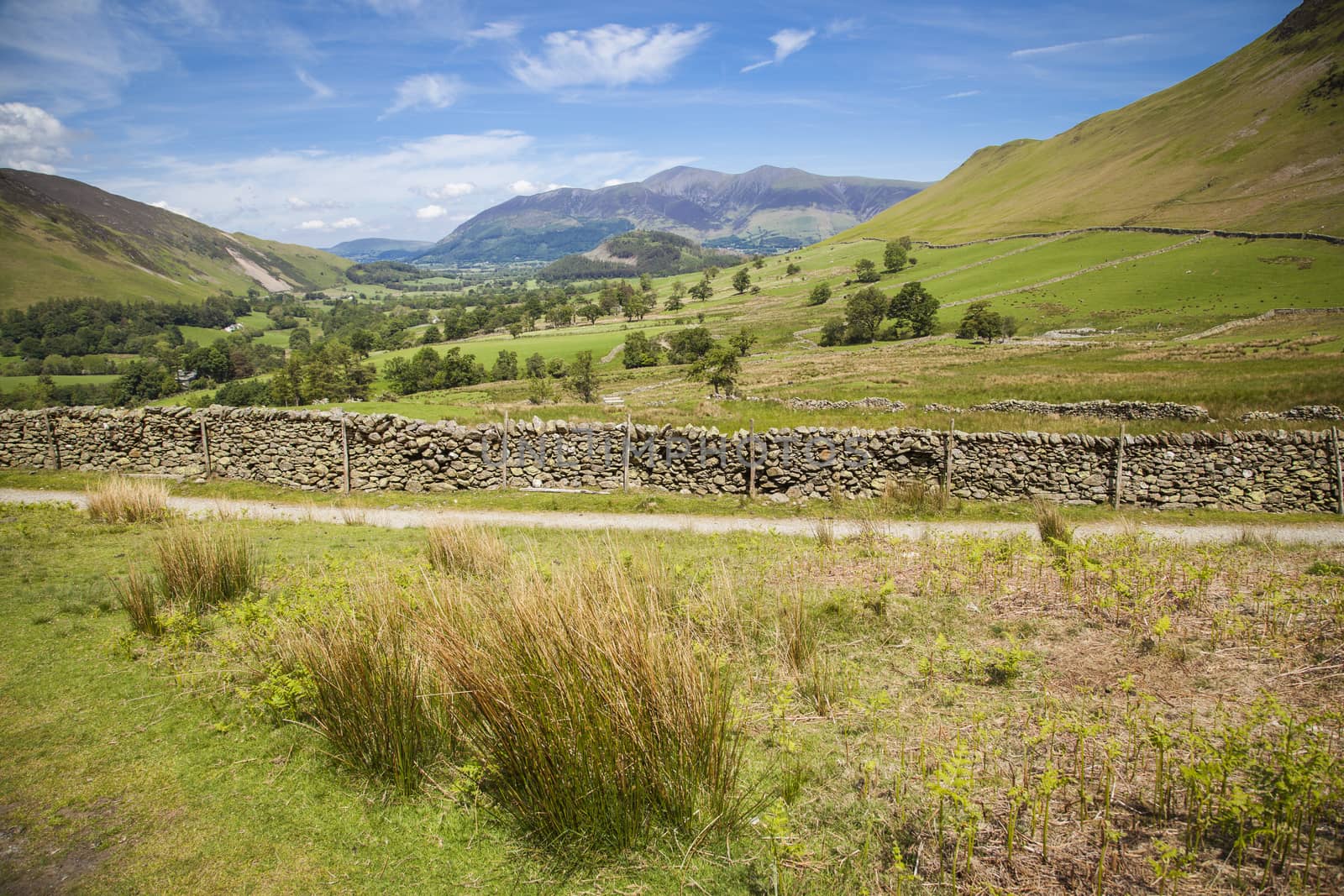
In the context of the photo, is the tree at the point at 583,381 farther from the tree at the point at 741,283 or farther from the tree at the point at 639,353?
the tree at the point at 741,283

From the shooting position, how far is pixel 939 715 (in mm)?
4633

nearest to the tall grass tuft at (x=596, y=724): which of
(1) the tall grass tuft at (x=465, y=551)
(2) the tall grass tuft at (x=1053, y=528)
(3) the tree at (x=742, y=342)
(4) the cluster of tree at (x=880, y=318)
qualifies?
(1) the tall grass tuft at (x=465, y=551)

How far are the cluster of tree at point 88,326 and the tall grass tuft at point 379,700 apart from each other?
156029 millimetres

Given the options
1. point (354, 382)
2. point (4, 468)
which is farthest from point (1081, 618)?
point (354, 382)

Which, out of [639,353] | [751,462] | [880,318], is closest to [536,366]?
[639,353]

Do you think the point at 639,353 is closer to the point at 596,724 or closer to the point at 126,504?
the point at 126,504

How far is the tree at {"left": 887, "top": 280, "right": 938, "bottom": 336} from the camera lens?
79.9 meters

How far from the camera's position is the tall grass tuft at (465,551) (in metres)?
7.36

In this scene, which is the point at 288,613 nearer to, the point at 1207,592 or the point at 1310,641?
the point at 1310,641

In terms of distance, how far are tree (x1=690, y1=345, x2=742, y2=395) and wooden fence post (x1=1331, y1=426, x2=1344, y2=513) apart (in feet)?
118

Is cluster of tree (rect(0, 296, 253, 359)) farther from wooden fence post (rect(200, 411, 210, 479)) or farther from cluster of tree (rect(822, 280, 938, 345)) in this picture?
wooden fence post (rect(200, 411, 210, 479))

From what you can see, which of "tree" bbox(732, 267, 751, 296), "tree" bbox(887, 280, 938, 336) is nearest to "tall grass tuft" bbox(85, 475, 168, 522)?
"tree" bbox(887, 280, 938, 336)

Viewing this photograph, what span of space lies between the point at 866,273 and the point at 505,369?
76.9 meters

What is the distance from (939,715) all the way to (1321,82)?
16592 centimetres
